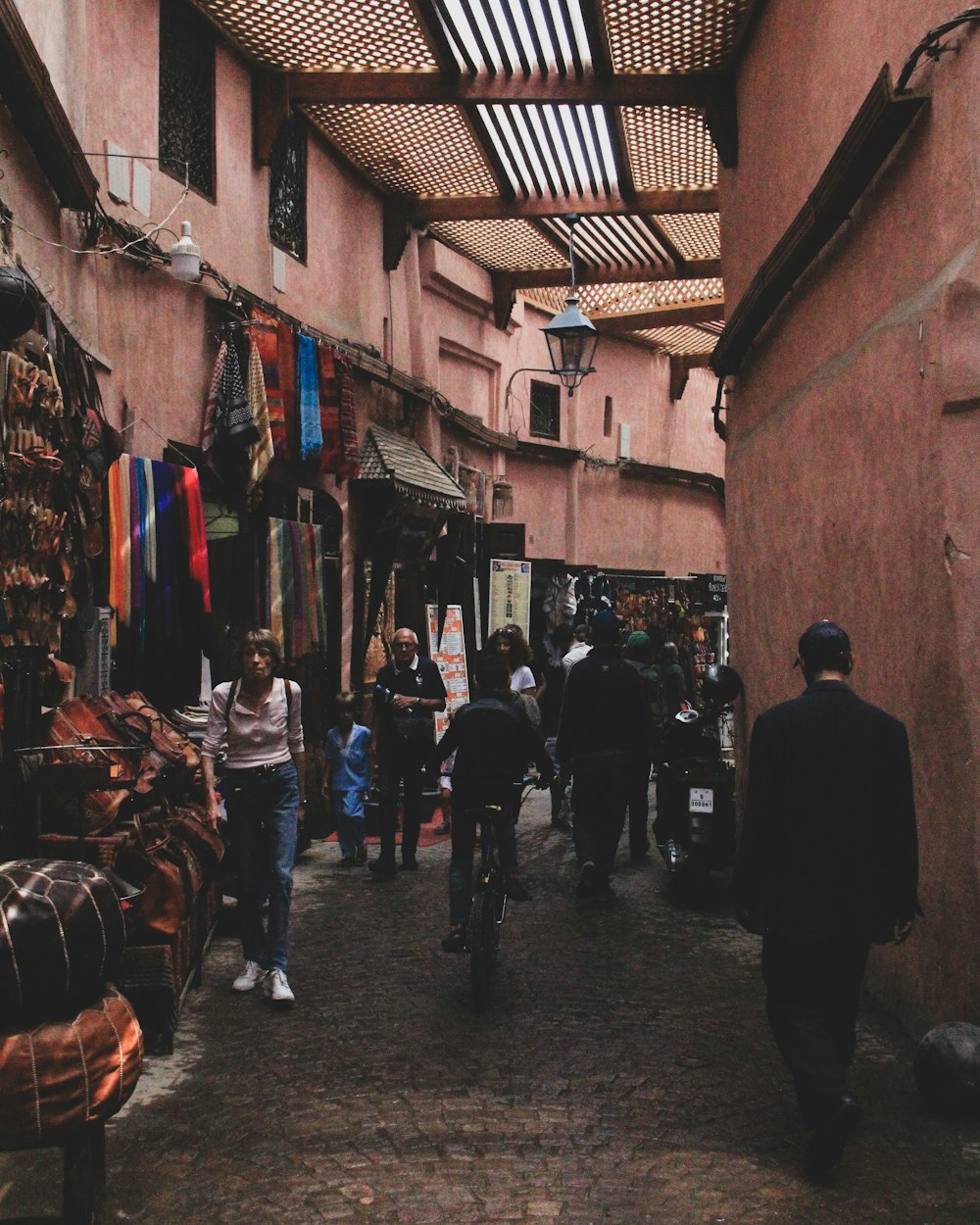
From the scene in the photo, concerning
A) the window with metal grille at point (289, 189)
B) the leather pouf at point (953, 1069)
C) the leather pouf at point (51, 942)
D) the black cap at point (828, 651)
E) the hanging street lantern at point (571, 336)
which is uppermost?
the window with metal grille at point (289, 189)

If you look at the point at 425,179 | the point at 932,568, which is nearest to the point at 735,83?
the point at 425,179

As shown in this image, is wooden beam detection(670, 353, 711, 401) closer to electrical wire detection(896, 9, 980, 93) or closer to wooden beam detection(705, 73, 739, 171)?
wooden beam detection(705, 73, 739, 171)

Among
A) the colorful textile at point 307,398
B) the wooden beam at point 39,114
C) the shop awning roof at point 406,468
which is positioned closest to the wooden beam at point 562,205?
the shop awning roof at point 406,468

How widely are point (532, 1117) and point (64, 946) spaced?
2.04 m

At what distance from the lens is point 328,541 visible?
13000 mm

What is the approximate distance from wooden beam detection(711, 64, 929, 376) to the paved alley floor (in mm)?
4069

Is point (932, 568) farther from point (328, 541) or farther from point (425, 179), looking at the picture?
point (425, 179)

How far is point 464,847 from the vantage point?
712 cm

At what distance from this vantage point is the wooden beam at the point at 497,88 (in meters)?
11.0

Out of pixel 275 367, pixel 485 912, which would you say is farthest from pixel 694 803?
pixel 275 367

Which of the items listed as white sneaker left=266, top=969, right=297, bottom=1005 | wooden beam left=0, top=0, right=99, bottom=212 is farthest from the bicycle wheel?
wooden beam left=0, top=0, right=99, bottom=212

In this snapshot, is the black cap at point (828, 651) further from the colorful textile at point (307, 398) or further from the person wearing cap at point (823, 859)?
the colorful textile at point (307, 398)

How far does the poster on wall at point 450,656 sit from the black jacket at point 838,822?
10163mm

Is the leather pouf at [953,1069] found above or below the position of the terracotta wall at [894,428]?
below
